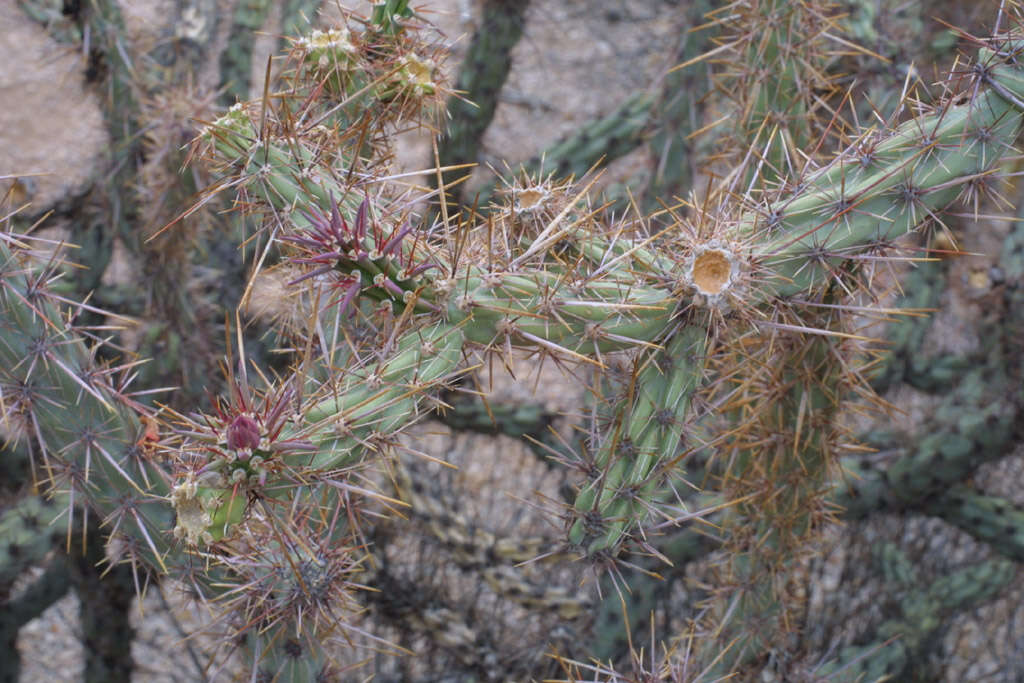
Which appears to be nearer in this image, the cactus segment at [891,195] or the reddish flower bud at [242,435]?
the reddish flower bud at [242,435]

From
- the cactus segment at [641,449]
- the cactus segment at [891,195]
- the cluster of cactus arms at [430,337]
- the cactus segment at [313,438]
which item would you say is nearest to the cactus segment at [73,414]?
the cluster of cactus arms at [430,337]

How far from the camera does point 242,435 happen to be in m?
1.09

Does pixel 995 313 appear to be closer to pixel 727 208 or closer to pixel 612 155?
pixel 612 155

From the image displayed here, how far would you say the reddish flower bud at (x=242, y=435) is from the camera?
109 cm

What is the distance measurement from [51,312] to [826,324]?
1277mm

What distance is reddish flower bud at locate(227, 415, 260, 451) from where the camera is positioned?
1094 millimetres

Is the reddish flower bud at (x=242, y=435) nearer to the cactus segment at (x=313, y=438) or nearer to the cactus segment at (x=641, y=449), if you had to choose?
the cactus segment at (x=313, y=438)

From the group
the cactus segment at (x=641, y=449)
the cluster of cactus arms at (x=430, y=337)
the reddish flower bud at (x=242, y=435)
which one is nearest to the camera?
the reddish flower bud at (x=242, y=435)

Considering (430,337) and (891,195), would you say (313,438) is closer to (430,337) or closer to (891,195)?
(430,337)

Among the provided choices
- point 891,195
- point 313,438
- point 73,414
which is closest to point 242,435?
point 313,438

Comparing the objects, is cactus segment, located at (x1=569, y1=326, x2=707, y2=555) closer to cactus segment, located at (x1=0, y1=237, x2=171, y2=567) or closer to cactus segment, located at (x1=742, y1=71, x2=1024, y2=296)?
cactus segment, located at (x1=742, y1=71, x2=1024, y2=296)

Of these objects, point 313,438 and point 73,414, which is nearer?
point 313,438

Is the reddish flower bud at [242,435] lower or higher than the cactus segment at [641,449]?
higher

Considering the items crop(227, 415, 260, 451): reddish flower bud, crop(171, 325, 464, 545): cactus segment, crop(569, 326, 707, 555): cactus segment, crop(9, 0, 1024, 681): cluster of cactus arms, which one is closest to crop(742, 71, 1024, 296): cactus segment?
crop(9, 0, 1024, 681): cluster of cactus arms
